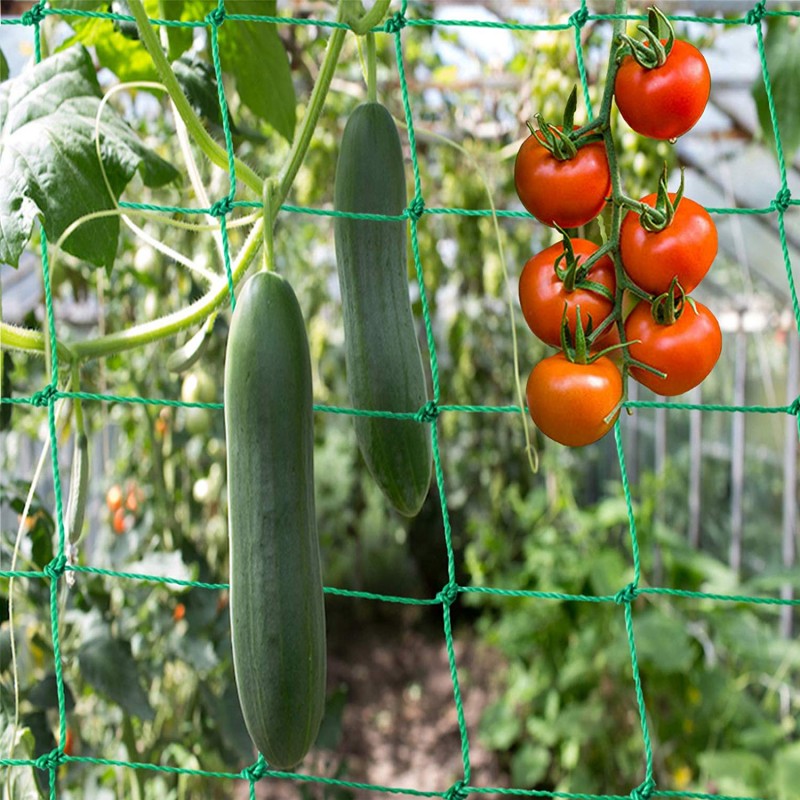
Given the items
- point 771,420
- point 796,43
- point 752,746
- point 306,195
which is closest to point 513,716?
point 752,746

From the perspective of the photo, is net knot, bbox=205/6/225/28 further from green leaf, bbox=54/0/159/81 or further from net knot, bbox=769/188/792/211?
net knot, bbox=769/188/792/211

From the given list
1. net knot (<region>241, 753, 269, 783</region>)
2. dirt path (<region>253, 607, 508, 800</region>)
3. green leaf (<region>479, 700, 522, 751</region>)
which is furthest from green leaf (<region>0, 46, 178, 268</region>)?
green leaf (<region>479, 700, 522, 751</region>)

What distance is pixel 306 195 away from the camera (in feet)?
8.94

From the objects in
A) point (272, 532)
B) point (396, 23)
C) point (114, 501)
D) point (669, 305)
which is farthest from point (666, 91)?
point (114, 501)

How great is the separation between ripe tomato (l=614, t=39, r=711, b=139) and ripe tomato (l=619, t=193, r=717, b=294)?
5 centimetres

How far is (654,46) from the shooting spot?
0.64 meters

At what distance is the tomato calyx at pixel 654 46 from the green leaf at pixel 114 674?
0.75 m

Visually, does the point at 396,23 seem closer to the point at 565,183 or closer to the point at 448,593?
the point at 565,183

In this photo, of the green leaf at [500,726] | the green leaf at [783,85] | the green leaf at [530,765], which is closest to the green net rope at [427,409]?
the green leaf at [783,85]

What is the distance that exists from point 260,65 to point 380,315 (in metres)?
0.43

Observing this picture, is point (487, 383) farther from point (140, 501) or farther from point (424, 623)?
point (140, 501)

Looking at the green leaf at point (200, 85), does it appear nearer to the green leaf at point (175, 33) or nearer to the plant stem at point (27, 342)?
the green leaf at point (175, 33)

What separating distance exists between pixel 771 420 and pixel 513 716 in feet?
4.01

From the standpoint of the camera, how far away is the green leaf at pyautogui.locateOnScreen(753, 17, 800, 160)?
1249mm
